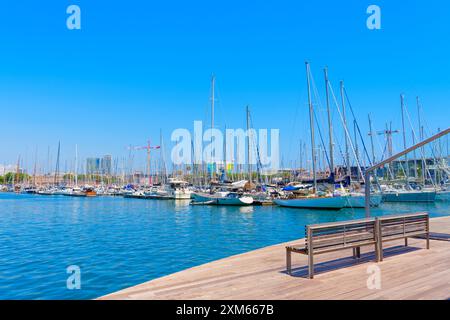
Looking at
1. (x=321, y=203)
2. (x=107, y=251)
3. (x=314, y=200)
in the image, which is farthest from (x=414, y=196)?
(x=107, y=251)

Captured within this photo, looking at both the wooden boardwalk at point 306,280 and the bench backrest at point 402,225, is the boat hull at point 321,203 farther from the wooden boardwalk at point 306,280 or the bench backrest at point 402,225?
the wooden boardwalk at point 306,280

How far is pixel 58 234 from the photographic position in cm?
2595

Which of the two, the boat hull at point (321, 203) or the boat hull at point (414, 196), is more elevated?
the boat hull at point (414, 196)

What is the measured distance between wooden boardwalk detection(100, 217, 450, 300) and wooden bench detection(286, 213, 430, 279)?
0.49m

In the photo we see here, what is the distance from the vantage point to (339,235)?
7961mm

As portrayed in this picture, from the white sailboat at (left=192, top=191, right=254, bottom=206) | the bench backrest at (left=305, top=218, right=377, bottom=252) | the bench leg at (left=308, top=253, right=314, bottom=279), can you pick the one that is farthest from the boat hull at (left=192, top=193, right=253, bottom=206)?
the bench leg at (left=308, top=253, right=314, bottom=279)

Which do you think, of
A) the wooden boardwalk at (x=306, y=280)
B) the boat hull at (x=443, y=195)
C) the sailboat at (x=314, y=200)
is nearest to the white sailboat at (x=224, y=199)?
the sailboat at (x=314, y=200)

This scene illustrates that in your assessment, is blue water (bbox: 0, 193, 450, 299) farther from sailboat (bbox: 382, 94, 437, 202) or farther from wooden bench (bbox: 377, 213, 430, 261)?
wooden bench (bbox: 377, 213, 430, 261)

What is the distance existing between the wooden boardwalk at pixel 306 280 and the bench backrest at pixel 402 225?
58cm

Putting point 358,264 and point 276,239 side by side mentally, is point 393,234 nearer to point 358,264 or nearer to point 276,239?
point 358,264

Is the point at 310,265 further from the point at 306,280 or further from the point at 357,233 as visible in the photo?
the point at 357,233

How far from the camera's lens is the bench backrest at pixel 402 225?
29.9 feet

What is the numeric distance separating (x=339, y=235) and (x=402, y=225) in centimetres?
280
